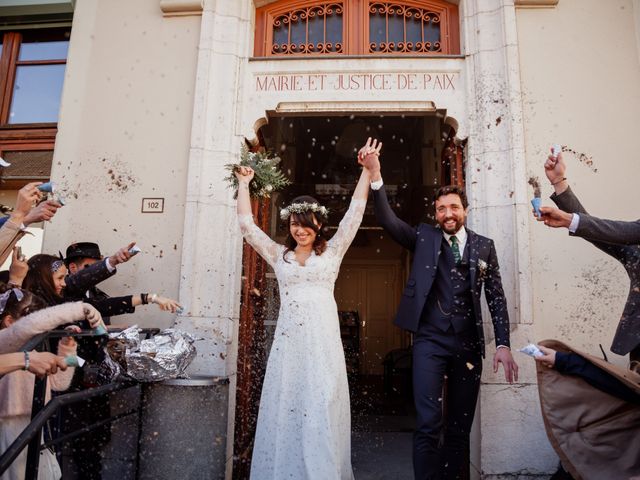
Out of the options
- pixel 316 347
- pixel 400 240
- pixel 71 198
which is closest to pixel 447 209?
pixel 400 240

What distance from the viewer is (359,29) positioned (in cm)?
528

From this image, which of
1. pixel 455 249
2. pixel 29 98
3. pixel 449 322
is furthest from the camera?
pixel 29 98

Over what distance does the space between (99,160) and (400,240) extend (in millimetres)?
3167

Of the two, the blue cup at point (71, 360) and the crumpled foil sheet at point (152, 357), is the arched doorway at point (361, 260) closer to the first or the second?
the crumpled foil sheet at point (152, 357)

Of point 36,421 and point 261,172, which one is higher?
point 261,172

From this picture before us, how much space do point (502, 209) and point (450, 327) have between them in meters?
1.51

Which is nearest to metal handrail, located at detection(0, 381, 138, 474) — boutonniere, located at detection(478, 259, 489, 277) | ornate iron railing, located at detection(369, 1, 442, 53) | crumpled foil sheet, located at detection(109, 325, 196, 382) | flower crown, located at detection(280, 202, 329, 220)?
crumpled foil sheet, located at detection(109, 325, 196, 382)

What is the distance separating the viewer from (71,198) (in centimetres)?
495

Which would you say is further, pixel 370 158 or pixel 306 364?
pixel 370 158

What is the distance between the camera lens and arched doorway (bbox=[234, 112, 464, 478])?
5012 millimetres

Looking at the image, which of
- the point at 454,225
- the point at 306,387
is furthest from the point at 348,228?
the point at 306,387

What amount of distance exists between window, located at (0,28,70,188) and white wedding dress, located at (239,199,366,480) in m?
3.63

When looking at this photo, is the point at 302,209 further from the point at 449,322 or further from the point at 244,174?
the point at 449,322

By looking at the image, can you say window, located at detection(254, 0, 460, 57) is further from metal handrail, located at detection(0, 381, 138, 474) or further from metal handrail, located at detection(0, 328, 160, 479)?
metal handrail, located at detection(0, 381, 138, 474)
